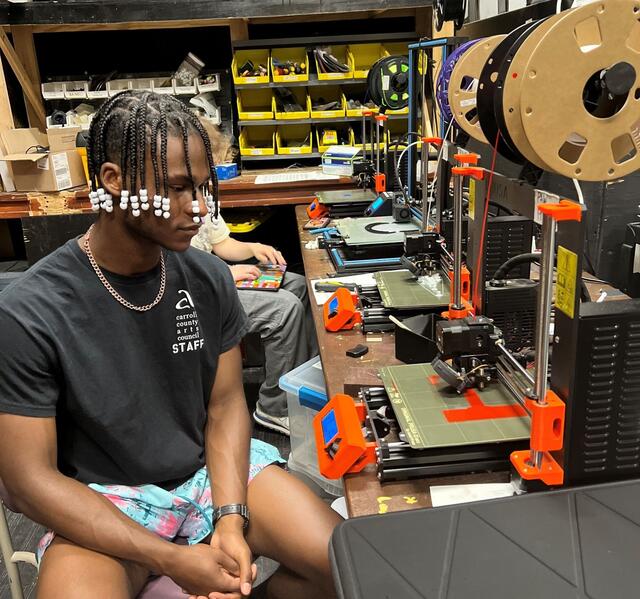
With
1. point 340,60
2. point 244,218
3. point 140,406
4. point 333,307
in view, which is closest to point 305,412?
point 333,307

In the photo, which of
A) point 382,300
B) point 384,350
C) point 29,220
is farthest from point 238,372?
point 29,220

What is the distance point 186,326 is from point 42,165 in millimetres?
2417

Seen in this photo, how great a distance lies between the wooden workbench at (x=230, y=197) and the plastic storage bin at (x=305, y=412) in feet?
5.42

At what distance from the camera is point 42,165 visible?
3.25 metres

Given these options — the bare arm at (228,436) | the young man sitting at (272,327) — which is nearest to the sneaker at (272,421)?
the young man sitting at (272,327)

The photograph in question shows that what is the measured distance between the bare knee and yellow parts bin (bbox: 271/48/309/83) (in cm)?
297

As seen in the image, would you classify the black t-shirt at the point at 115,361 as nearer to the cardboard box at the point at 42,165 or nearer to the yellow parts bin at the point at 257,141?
the cardboard box at the point at 42,165

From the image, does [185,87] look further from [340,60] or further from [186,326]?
[186,326]

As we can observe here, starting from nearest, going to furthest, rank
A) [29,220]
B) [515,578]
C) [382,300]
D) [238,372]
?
1. [515,578]
2. [238,372]
3. [382,300]
4. [29,220]

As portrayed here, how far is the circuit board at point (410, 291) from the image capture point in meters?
1.57

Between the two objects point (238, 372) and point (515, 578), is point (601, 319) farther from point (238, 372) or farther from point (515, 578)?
point (238, 372)

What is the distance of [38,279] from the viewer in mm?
1150

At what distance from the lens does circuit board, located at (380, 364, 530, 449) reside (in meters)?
1.02

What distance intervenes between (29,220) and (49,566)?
105 inches
